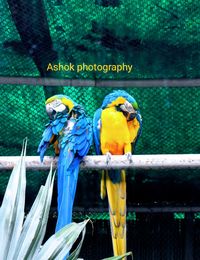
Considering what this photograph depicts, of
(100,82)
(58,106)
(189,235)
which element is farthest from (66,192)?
(189,235)

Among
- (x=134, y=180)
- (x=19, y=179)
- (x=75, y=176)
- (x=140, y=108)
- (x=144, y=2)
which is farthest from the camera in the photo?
(x=134, y=180)

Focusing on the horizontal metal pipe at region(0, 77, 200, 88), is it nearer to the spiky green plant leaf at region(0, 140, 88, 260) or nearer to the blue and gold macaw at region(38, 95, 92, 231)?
the blue and gold macaw at region(38, 95, 92, 231)

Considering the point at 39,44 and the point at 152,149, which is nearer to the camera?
the point at 39,44


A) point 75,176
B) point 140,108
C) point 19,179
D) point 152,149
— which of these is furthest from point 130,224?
point 19,179

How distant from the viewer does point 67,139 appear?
169cm

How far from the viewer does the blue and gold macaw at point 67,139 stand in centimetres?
156

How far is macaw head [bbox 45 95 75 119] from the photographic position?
1.72 meters

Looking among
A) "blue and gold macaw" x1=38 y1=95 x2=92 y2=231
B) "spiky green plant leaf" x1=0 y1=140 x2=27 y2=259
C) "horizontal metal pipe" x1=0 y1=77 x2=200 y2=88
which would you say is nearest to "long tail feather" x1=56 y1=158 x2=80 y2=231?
"blue and gold macaw" x1=38 y1=95 x2=92 y2=231

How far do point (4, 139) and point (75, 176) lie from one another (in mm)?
538

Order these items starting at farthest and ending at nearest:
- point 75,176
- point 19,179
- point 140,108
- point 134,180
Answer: point 134,180
point 140,108
point 75,176
point 19,179

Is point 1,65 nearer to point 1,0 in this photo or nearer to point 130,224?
point 1,0

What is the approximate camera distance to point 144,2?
185 cm

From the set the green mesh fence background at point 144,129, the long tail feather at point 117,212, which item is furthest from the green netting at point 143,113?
the long tail feather at point 117,212

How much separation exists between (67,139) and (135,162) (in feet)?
0.85
